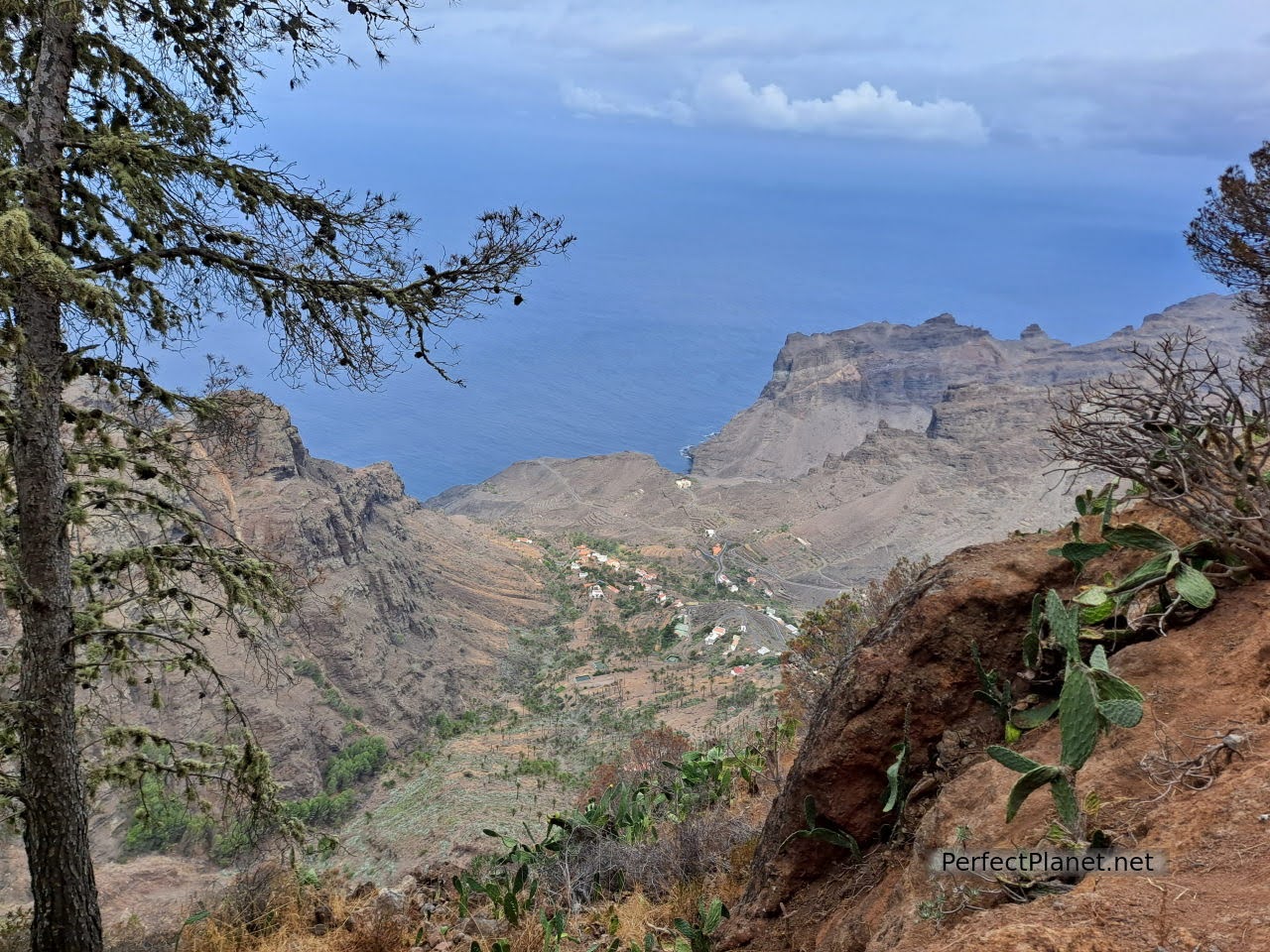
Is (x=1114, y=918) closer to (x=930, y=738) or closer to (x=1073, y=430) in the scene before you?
(x=930, y=738)

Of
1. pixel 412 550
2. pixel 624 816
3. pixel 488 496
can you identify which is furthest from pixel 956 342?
pixel 624 816

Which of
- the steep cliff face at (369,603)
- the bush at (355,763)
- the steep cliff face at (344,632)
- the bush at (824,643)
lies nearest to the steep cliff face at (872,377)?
the steep cliff face at (344,632)

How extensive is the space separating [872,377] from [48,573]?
120896 mm

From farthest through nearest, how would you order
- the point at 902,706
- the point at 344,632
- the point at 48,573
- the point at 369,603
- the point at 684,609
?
1. the point at 684,609
2. the point at 369,603
3. the point at 344,632
4. the point at 48,573
5. the point at 902,706

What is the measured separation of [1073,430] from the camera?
149 inches

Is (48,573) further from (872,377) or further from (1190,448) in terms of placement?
(872,377)

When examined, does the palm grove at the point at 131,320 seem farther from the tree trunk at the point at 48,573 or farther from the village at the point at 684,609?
the village at the point at 684,609

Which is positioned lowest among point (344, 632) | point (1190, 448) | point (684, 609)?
point (684, 609)

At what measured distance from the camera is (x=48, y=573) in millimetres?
4441

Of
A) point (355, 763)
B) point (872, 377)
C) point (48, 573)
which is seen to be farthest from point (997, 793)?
point (872, 377)

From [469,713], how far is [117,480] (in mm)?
33385

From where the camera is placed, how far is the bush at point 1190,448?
128 inches

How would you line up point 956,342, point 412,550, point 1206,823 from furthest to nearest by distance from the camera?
point 956,342 < point 412,550 < point 1206,823

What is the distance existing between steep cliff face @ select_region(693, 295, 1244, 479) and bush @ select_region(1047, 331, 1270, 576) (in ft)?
329
